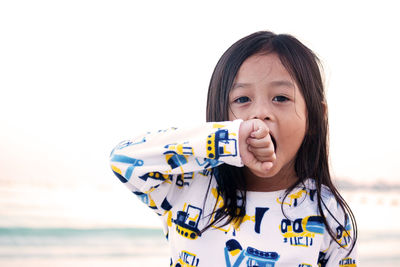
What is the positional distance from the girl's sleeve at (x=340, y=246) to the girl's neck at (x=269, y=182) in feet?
0.47

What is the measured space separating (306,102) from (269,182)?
0.25m

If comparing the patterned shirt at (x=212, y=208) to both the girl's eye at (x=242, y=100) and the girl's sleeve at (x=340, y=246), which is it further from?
the girl's eye at (x=242, y=100)

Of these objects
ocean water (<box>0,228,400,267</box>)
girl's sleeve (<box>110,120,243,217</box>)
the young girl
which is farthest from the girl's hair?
ocean water (<box>0,228,400,267</box>)

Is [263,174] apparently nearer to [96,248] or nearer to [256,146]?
[256,146]

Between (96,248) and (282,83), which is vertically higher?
(282,83)

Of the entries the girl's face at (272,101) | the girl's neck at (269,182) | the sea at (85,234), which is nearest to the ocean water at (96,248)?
the sea at (85,234)

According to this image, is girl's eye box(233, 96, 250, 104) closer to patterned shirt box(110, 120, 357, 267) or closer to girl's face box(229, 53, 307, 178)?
girl's face box(229, 53, 307, 178)

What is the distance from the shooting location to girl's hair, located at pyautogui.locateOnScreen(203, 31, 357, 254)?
120 centimetres

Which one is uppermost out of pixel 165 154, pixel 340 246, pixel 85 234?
pixel 165 154

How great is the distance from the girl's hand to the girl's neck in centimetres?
21

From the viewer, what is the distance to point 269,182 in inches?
48.8

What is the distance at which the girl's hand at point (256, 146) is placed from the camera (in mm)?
1015

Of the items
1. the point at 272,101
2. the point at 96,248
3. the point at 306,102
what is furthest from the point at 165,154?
the point at 96,248

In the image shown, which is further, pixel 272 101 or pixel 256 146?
pixel 272 101
